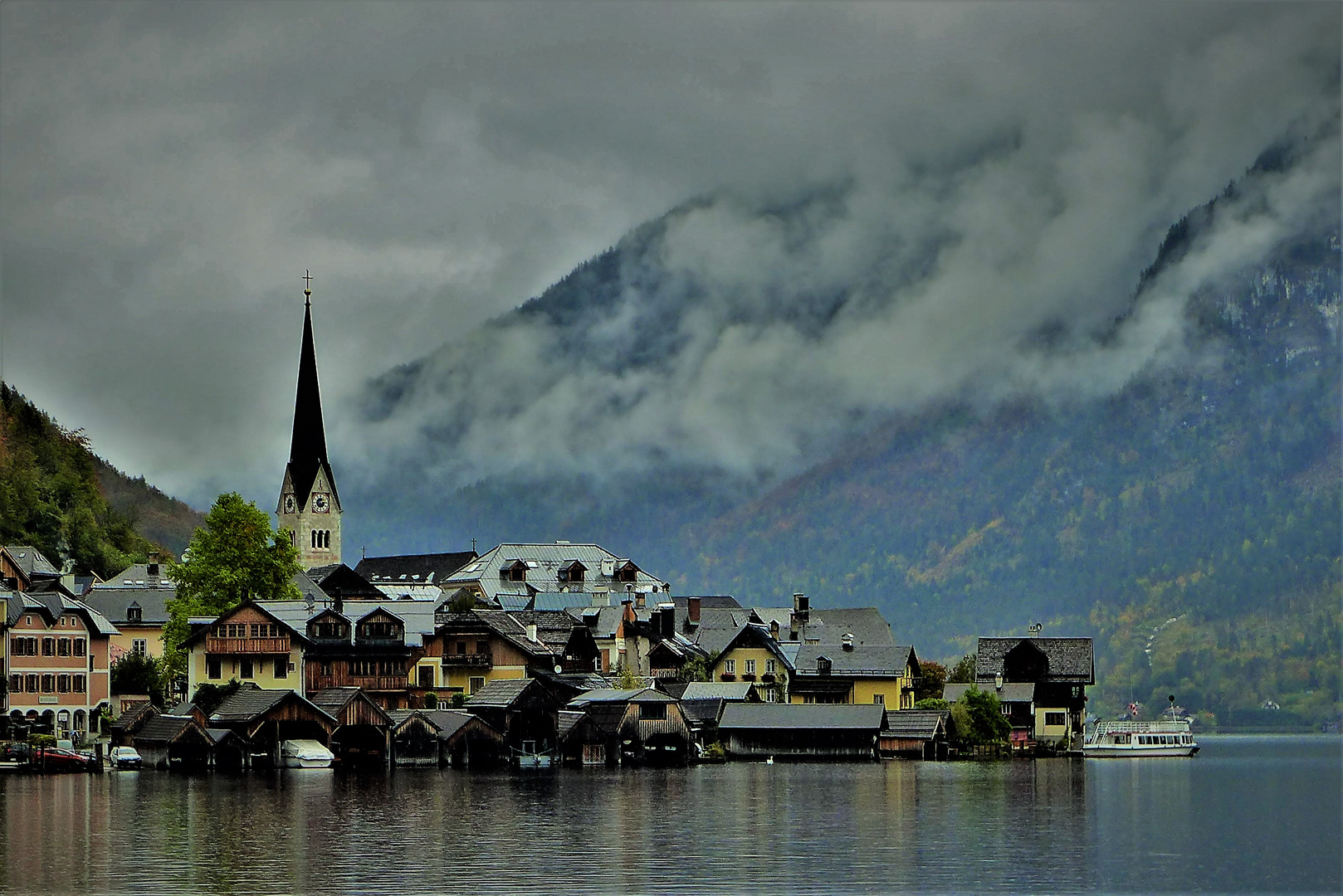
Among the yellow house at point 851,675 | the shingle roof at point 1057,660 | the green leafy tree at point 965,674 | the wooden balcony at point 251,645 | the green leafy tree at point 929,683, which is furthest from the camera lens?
the green leafy tree at point 965,674

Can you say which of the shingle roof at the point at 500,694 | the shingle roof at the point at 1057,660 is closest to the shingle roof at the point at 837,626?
the shingle roof at the point at 1057,660

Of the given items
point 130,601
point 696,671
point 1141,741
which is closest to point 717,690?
point 696,671

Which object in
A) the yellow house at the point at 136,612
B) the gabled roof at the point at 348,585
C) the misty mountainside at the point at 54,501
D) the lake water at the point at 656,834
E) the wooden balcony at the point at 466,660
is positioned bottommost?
the lake water at the point at 656,834

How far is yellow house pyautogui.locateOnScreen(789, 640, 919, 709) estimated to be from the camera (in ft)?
420

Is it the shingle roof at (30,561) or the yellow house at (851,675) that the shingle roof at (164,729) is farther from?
the yellow house at (851,675)

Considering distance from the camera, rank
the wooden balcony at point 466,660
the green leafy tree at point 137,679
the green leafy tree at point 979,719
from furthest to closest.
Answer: the green leafy tree at point 979,719, the wooden balcony at point 466,660, the green leafy tree at point 137,679

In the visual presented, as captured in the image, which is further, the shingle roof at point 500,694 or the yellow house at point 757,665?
the yellow house at point 757,665

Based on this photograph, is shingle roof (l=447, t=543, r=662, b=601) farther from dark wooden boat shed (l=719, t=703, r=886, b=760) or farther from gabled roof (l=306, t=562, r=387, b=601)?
dark wooden boat shed (l=719, t=703, r=886, b=760)

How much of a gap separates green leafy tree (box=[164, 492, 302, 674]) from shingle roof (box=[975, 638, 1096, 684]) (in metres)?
49.9

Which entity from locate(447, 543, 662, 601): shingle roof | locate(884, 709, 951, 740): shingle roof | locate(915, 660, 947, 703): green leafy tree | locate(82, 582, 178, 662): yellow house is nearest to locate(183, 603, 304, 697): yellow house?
locate(82, 582, 178, 662): yellow house

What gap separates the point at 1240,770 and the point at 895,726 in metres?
20.1

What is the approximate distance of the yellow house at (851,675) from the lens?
420 feet

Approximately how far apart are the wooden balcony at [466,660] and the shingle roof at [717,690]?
50.1ft

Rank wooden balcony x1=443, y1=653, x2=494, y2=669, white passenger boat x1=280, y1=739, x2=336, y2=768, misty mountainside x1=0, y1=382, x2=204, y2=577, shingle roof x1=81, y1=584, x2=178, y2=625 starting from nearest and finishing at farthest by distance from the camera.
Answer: white passenger boat x1=280, y1=739, x2=336, y2=768
wooden balcony x1=443, y1=653, x2=494, y2=669
shingle roof x1=81, y1=584, x2=178, y2=625
misty mountainside x1=0, y1=382, x2=204, y2=577
